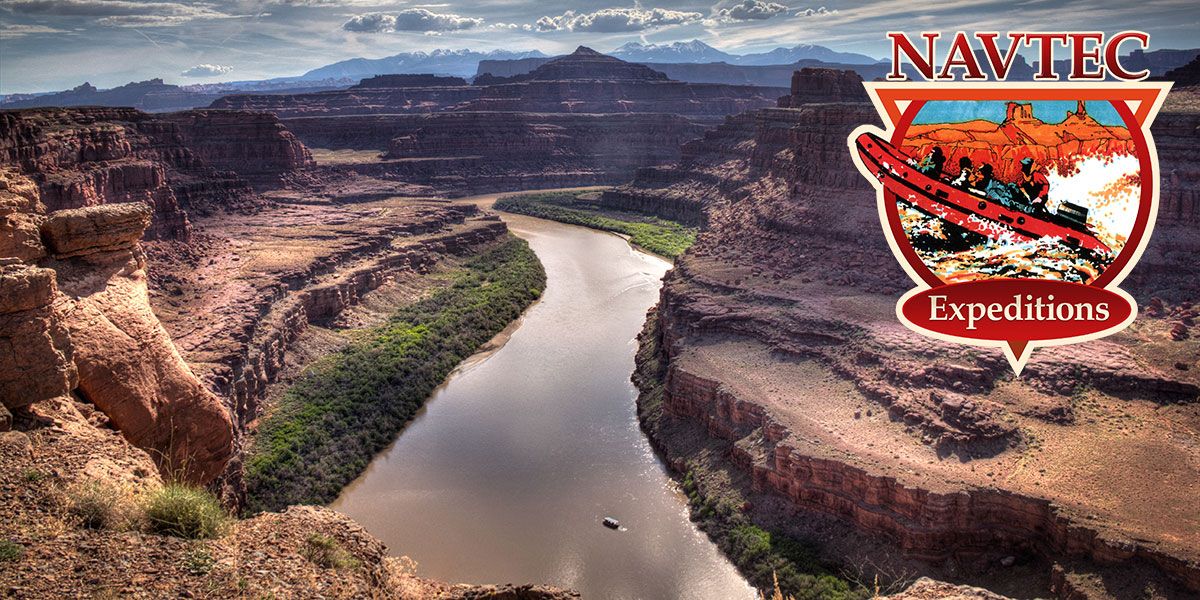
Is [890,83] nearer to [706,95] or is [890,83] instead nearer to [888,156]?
[888,156]

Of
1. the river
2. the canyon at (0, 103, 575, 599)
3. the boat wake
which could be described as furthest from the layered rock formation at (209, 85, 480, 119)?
the boat wake

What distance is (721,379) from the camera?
3344 cm

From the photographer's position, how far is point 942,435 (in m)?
27.0

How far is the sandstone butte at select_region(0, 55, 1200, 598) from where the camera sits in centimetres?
1502

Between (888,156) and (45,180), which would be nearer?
(888,156)

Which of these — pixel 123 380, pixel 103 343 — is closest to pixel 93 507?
pixel 123 380

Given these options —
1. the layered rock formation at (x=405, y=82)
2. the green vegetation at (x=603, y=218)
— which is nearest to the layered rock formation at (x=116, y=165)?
the green vegetation at (x=603, y=218)

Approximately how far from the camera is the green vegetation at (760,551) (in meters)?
24.2

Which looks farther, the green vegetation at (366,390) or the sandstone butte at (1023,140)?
the green vegetation at (366,390)

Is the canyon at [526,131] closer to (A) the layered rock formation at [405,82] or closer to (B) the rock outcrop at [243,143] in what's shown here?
(B) the rock outcrop at [243,143]

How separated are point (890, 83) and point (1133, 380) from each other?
53.6 ft

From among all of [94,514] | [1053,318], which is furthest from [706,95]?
→ [94,514]

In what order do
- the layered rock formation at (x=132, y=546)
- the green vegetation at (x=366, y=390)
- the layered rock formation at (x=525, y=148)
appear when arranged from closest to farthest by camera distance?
the layered rock formation at (x=132, y=546), the green vegetation at (x=366, y=390), the layered rock formation at (x=525, y=148)

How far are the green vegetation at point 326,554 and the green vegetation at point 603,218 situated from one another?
191 ft
